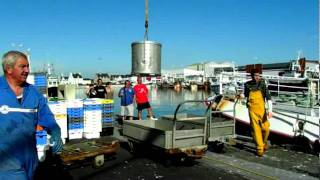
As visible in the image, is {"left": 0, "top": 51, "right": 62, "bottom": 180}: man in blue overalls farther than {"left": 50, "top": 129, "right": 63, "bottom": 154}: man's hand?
No

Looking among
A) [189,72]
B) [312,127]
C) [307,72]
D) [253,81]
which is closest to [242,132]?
[312,127]

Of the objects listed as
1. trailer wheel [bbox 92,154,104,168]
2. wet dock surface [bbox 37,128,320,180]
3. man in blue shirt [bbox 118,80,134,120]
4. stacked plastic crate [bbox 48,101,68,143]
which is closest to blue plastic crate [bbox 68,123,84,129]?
stacked plastic crate [bbox 48,101,68,143]

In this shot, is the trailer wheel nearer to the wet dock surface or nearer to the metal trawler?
the wet dock surface

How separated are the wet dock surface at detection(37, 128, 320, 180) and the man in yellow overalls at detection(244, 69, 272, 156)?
445 millimetres

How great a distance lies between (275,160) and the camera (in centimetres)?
881

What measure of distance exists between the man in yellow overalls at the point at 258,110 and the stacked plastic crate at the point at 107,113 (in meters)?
4.59

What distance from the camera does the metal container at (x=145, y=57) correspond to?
10984 mm

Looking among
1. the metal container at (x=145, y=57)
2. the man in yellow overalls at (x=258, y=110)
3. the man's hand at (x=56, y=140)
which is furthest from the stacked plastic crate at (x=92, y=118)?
the man's hand at (x=56, y=140)

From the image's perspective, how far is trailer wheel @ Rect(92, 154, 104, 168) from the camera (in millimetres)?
7972

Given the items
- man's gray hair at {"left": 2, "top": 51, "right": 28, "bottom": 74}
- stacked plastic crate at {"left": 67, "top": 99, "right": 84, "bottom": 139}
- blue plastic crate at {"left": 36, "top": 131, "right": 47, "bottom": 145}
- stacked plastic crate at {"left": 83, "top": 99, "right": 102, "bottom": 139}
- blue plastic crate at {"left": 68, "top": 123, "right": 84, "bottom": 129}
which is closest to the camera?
man's gray hair at {"left": 2, "top": 51, "right": 28, "bottom": 74}

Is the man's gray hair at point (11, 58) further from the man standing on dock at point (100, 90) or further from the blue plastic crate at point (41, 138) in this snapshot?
the man standing on dock at point (100, 90)

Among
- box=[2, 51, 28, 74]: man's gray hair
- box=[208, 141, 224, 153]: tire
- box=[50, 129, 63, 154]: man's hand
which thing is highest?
box=[2, 51, 28, 74]: man's gray hair

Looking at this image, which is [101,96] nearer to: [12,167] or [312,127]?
[312,127]

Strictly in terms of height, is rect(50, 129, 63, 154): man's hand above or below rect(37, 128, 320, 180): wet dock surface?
above
